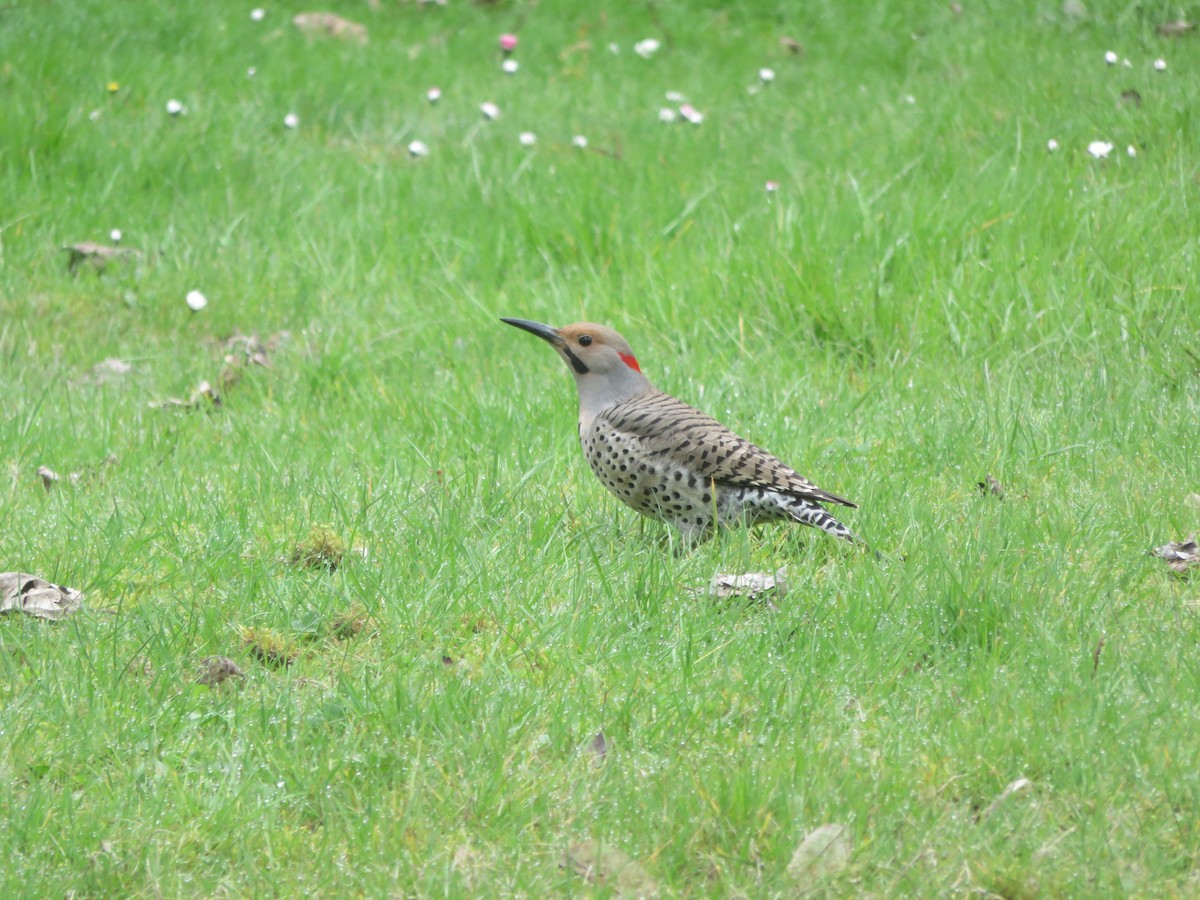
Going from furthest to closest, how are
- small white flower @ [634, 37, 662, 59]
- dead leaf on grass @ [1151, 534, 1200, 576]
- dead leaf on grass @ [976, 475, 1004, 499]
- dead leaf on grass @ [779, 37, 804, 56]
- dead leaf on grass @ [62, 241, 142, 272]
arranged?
dead leaf on grass @ [779, 37, 804, 56]
small white flower @ [634, 37, 662, 59]
dead leaf on grass @ [62, 241, 142, 272]
dead leaf on grass @ [976, 475, 1004, 499]
dead leaf on grass @ [1151, 534, 1200, 576]

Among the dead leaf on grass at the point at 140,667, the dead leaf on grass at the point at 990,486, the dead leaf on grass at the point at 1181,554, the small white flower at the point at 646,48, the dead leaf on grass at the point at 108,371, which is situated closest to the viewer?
the dead leaf on grass at the point at 140,667

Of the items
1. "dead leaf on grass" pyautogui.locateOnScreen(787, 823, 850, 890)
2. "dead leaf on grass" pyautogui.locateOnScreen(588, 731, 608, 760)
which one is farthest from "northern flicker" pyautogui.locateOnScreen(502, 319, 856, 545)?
"dead leaf on grass" pyautogui.locateOnScreen(787, 823, 850, 890)

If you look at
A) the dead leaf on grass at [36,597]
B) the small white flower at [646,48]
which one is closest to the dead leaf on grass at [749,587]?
the dead leaf on grass at [36,597]

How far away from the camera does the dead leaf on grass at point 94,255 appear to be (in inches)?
292

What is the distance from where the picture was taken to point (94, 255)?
24.3 ft

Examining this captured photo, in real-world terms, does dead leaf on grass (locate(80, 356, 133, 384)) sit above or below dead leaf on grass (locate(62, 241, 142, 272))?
below

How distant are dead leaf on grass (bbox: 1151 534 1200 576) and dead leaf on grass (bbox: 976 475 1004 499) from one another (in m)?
0.65

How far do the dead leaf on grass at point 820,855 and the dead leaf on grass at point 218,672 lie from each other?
1589 millimetres

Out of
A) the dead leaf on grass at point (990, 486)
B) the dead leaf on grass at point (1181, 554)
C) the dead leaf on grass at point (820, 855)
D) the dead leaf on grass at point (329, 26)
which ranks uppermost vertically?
the dead leaf on grass at point (820, 855)

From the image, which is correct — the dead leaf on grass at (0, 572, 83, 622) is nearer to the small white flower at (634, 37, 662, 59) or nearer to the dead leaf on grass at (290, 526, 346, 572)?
the dead leaf on grass at (290, 526, 346, 572)

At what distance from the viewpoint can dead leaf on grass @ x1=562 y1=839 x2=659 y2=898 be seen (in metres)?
2.97

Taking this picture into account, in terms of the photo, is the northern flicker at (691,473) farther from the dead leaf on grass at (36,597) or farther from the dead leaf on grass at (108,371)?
the dead leaf on grass at (108,371)

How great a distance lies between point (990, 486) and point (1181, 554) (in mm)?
775

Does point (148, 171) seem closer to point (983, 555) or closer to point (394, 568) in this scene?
point (394, 568)
